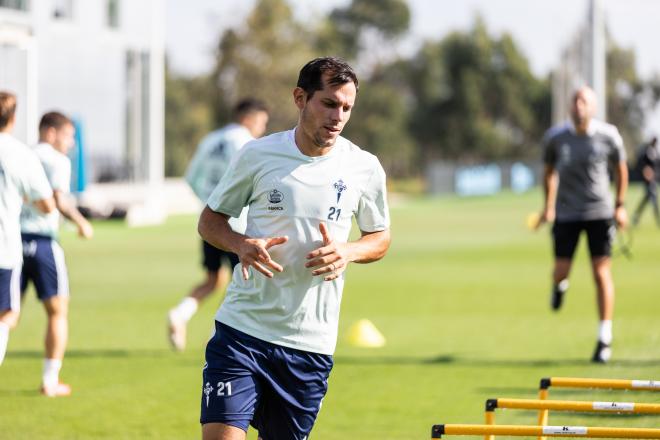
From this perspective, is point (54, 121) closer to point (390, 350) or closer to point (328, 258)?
point (390, 350)

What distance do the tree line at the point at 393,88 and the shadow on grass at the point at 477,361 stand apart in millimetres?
80112

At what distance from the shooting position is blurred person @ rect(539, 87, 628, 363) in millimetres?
11508

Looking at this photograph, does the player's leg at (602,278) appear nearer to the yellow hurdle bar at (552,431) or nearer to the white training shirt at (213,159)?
the white training shirt at (213,159)

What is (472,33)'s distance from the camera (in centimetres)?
11044

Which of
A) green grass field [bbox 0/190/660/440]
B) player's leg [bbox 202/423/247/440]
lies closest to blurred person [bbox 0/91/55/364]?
green grass field [bbox 0/190/660/440]

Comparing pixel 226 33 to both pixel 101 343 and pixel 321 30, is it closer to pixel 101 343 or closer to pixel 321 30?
pixel 321 30

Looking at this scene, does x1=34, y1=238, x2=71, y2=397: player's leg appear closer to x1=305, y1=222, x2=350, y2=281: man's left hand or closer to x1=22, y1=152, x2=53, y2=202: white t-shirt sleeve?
x1=22, y1=152, x2=53, y2=202: white t-shirt sleeve

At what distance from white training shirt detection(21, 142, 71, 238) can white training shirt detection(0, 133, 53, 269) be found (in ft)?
4.70

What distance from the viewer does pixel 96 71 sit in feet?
182

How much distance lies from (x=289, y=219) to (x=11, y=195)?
10.3ft

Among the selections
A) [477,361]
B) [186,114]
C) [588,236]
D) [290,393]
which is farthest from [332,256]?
[186,114]

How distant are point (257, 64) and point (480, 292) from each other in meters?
76.2

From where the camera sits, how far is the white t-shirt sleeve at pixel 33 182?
829 cm

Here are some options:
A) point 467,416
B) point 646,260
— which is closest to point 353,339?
point 467,416
